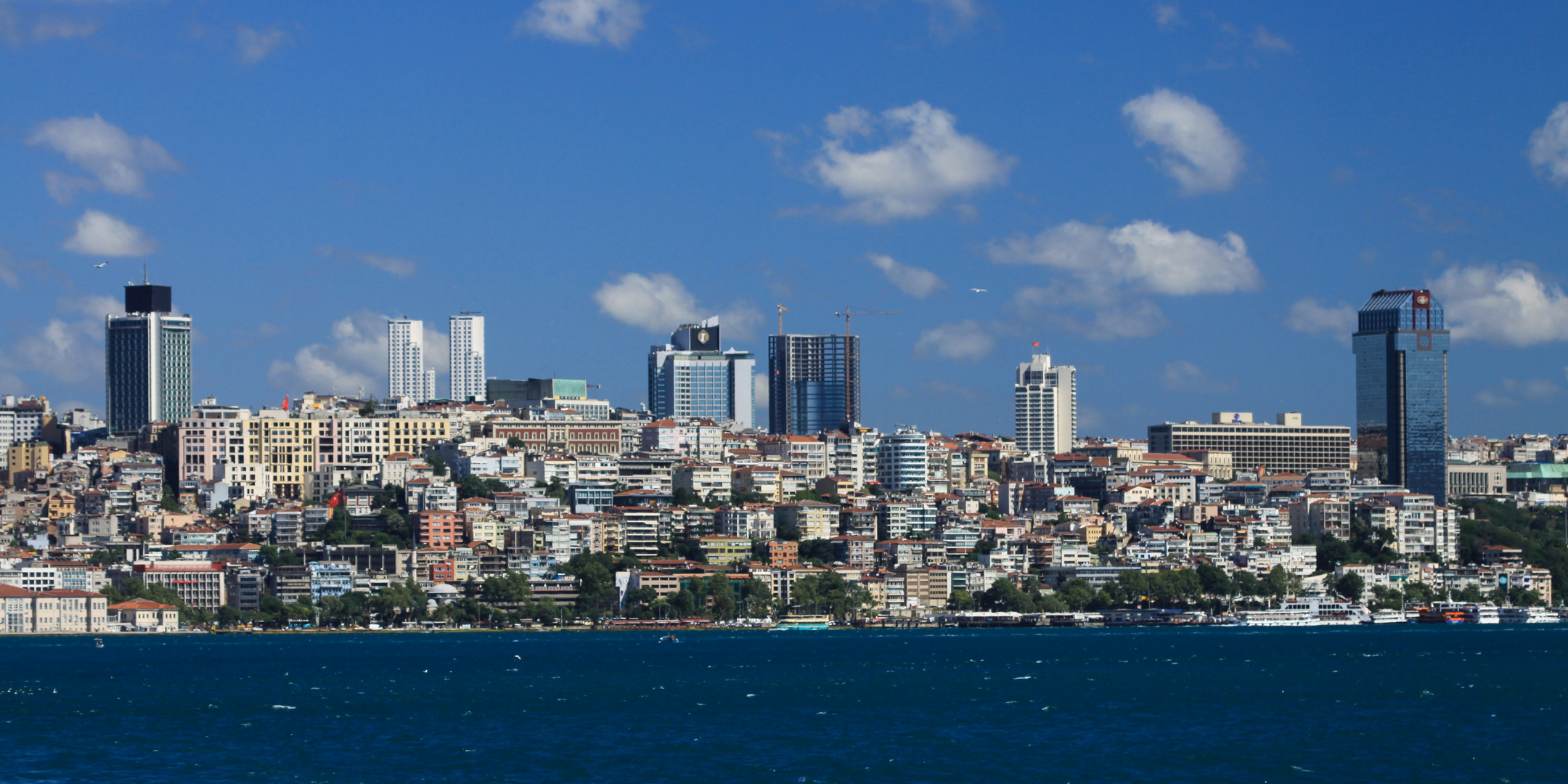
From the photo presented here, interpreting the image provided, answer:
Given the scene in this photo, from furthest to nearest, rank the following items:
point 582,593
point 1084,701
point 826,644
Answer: point 582,593 → point 826,644 → point 1084,701

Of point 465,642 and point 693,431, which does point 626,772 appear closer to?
point 465,642

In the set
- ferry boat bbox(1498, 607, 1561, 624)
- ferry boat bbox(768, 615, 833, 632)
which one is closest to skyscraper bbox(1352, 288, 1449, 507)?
ferry boat bbox(1498, 607, 1561, 624)

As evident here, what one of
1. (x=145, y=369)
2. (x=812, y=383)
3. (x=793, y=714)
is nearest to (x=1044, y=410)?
(x=812, y=383)

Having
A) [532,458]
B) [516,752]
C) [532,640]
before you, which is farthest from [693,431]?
[516,752]

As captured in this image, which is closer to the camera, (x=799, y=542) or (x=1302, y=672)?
(x=1302, y=672)

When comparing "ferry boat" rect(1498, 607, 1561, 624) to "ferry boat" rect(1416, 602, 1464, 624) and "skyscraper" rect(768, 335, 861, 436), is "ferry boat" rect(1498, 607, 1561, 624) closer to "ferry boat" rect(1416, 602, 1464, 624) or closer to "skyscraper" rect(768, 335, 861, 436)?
"ferry boat" rect(1416, 602, 1464, 624)

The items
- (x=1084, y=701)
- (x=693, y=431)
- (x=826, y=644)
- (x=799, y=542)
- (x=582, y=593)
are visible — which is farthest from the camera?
(x=693, y=431)

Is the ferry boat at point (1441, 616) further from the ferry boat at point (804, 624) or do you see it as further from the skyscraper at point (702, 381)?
the skyscraper at point (702, 381)
